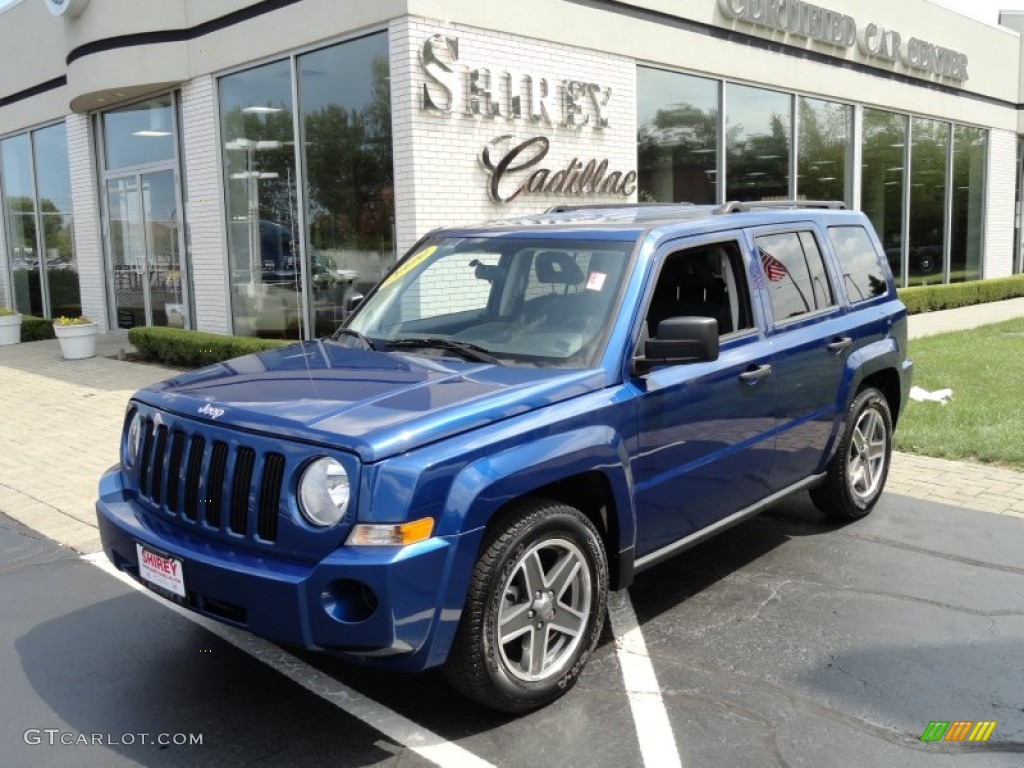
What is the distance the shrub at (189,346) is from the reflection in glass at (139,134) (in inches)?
123

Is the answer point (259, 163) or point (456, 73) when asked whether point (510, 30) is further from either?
point (259, 163)

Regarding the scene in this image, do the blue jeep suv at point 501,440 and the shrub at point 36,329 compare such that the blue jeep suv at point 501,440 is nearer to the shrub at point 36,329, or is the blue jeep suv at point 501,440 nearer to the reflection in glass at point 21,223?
the shrub at point 36,329

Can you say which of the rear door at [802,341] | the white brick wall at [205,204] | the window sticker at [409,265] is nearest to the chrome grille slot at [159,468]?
the window sticker at [409,265]

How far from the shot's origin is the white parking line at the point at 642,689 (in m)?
3.30

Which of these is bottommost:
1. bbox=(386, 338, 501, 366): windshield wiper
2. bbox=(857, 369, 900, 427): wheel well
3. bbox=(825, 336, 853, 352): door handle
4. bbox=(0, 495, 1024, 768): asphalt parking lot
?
bbox=(0, 495, 1024, 768): asphalt parking lot

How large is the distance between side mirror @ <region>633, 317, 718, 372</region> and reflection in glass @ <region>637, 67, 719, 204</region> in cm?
986

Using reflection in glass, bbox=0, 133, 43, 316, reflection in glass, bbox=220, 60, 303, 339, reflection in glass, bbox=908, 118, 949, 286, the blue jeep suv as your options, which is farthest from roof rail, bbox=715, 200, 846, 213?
reflection in glass, bbox=0, 133, 43, 316

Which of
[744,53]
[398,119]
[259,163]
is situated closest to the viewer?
[398,119]

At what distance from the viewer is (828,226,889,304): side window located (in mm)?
5660

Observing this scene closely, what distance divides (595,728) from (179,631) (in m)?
2.04

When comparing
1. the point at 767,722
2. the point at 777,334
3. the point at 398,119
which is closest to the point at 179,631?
the point at 767,722

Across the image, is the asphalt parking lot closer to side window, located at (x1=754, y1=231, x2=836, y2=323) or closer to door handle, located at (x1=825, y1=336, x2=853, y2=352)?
door handle, located at (x1=825, y1=336, x2=853, y2=352)

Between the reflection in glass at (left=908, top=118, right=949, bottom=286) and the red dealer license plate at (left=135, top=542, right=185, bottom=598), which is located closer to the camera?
the red dealer license plate at (left=135, top=542, right=185, bottom=598)

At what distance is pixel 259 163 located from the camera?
42.2 feet
